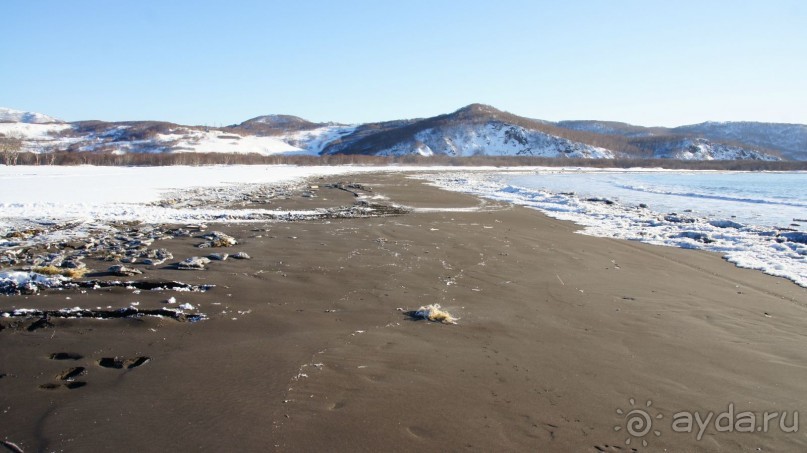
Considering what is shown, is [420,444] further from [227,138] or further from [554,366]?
[227,138]

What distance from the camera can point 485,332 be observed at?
5.13m

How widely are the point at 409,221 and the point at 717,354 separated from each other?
32.6 ft

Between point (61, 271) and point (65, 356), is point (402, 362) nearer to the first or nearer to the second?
point (65, 356)

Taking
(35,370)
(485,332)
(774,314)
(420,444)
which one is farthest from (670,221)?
(35,370)

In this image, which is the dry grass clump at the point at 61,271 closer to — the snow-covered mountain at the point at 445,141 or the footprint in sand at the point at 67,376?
the footprint in sand at the point at 67,376

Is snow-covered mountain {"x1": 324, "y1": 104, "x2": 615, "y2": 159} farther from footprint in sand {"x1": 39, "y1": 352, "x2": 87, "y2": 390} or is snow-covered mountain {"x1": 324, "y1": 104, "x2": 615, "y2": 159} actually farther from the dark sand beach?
footprint in sand {"x1": 39, "y1": 352, "x2": 87, "y2": 390}

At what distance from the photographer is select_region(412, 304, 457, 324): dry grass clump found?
5.40m

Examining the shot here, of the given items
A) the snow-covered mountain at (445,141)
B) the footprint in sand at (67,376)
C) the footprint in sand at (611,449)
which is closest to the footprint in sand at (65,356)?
the footprint in sand at (67,376)

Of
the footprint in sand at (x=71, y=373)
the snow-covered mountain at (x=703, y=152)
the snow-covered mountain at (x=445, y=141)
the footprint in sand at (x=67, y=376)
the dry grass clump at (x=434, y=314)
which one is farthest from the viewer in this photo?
the snow-covered mountain at (x=703, y=152)

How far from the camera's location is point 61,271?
21.5ft

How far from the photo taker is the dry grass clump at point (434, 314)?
17.7ft

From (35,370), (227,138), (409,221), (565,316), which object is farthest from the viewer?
(227,138)

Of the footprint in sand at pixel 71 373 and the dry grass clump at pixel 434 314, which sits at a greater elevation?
the dry grass clump at pixel 434 314

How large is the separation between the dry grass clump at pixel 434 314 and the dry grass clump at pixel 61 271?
4528mm
